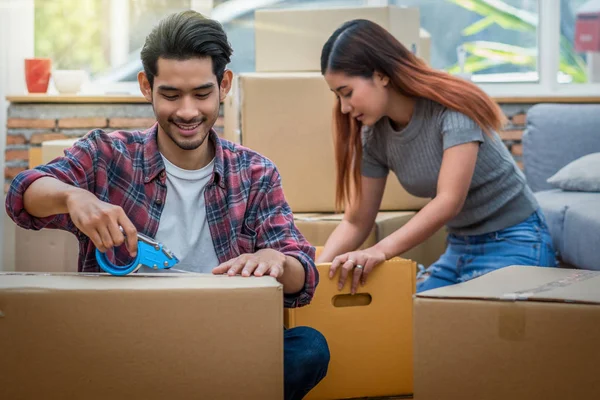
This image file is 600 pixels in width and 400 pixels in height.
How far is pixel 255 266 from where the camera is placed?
3.83 ft

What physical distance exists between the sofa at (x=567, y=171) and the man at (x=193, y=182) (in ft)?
4.02

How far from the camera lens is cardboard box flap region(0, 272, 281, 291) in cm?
98

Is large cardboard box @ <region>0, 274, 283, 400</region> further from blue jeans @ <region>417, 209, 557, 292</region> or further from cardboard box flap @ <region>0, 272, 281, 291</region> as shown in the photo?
blue jeans @ <region>417, 209, 557, 292</region>

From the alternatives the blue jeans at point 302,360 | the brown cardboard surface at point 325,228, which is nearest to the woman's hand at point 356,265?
the blue jeans at point 302,360

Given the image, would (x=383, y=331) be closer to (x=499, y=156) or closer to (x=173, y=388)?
(x=499, y=156)

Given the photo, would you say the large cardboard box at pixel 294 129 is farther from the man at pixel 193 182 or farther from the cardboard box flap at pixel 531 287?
the cardboard box flap at pixel 531 287

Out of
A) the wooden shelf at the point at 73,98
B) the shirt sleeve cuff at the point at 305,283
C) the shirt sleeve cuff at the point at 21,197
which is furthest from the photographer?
the wooden shelf at the point at 73,98

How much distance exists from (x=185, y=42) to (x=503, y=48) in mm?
2656

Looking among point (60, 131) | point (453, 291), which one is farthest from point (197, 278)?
point (60, 131)

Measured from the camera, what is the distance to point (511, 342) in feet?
3.21

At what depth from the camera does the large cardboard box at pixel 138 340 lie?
3.19 feet

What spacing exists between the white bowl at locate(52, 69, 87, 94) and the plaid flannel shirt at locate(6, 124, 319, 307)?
7.03ft

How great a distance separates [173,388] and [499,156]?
1.25 m

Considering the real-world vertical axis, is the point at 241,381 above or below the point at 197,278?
below
